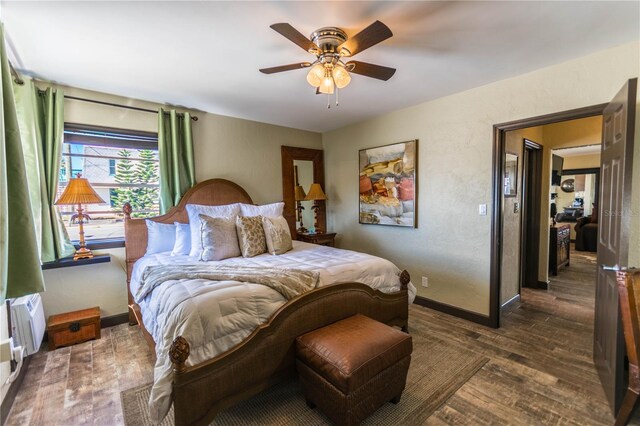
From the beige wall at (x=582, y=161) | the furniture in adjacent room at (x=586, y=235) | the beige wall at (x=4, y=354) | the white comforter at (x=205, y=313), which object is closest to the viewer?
the white comforter at (x=205, y=313)

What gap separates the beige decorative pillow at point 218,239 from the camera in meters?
2.64

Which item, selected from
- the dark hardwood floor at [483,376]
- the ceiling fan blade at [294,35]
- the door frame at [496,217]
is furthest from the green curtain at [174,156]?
the door frame at [496,217]

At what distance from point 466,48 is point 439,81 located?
0.61 metres

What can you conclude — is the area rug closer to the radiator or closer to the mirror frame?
→ the radiator

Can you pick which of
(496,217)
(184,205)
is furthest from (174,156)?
(496,217)

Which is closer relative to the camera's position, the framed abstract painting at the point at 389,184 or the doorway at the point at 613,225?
the doorway at the point at 613,225

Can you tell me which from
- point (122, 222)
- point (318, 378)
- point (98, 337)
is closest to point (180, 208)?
point (122, 222)

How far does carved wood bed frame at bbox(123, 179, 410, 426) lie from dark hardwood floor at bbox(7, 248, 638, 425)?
0.43 meters

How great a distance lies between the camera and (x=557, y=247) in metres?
4.66

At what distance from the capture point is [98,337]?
2.75m

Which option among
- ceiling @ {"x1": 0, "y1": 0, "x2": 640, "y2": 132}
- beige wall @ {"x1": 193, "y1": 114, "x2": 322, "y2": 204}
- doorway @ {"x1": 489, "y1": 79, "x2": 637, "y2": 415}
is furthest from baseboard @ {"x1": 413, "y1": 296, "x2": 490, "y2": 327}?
beige wall @ {"x1": 193, "y1": 114, "x2": 322, "y2": 204}

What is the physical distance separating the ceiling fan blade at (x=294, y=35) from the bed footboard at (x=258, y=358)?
161 centimetres

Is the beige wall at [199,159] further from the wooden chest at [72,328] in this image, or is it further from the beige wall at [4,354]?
the beige wall at [4,354]

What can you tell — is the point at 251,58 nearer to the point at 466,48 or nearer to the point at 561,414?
the point at 466,48
